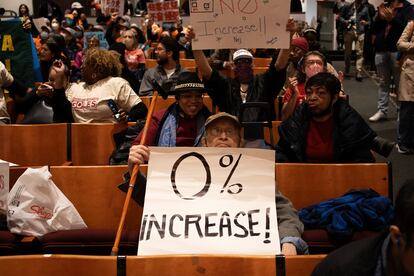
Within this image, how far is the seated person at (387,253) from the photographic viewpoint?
5.32 ft

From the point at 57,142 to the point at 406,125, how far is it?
398 centimetres

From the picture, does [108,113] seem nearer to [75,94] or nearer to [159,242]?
[75,94]

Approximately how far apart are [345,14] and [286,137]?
383 inches

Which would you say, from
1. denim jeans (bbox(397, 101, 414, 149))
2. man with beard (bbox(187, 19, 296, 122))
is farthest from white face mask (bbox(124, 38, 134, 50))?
denim jeans (bbox(397, 101, 414, 149))

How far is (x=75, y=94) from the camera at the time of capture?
5.26 m

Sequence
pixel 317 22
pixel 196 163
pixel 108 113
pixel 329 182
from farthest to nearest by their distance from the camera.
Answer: pixel 317 22
pixel 108 113
pixel 329 182
pixel 196 163

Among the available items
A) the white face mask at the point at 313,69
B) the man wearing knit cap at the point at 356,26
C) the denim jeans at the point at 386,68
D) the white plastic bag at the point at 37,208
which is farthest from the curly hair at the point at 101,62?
the man wearing knit cap at the point at 356,26

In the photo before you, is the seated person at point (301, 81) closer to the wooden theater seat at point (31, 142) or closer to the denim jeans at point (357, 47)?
the wooden theater seat at point (31, 142)

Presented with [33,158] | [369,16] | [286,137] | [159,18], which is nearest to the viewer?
[286,137]

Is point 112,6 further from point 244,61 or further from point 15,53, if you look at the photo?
point 244,61

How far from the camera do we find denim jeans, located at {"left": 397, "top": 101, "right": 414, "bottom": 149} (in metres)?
6.91

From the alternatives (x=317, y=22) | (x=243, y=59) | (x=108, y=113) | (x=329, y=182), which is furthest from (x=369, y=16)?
(x=329, y=182)

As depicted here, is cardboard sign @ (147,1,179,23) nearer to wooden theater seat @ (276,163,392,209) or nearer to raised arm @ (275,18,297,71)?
raised arm @ (275,18,297,71)

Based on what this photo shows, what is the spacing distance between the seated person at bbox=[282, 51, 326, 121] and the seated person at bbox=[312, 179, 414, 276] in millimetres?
3231
